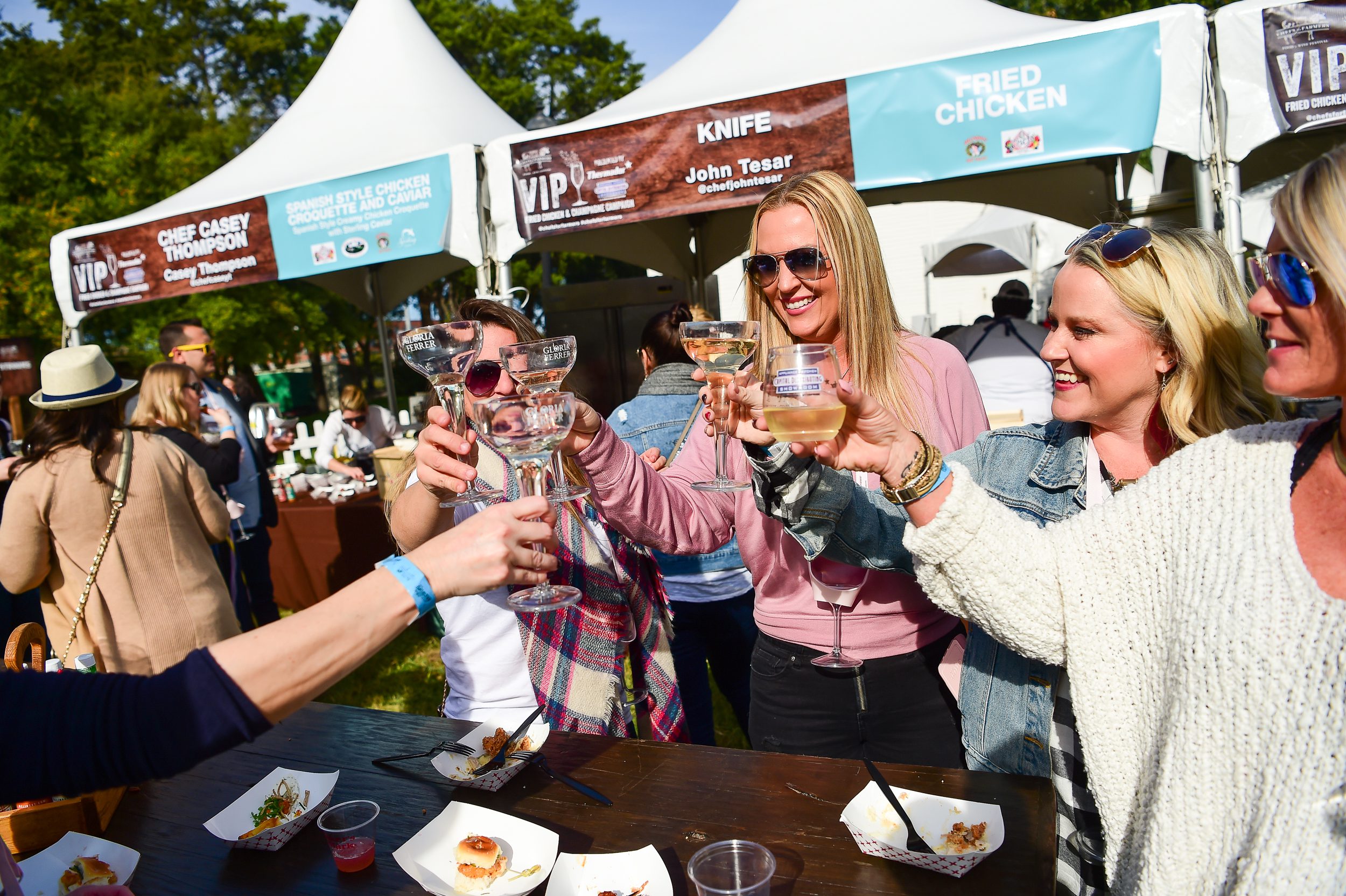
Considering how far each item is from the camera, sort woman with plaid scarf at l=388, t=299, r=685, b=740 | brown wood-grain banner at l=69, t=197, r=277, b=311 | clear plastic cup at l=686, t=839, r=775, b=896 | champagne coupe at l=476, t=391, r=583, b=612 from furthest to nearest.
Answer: brown wood-grain banner at l=69, t=197, r=277, b=311 < woman with plaid scarf at l=388, t=299, r=685, b=740 < champagne coupe at l=476, t=391, r=583, b=612 < clear plastic cup at l=686, t=839, r=775, b=896

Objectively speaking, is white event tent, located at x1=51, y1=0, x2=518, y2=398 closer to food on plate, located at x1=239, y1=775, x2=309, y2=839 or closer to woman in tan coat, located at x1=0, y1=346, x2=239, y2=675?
woman in tan coat, located at x1=0, y1=346, x2=239, y2=675

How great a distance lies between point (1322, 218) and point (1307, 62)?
3256mm

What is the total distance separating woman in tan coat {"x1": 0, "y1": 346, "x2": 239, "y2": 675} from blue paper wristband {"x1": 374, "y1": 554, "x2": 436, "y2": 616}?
259cm

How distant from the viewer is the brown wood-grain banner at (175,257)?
19.6 feet

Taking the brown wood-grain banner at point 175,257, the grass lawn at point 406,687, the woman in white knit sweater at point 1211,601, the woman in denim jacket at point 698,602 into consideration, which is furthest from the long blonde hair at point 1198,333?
the brown wood-grain banner at point 175,257

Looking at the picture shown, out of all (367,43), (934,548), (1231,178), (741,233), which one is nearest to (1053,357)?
(934,548)

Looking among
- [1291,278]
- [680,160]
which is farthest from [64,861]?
[680,160]

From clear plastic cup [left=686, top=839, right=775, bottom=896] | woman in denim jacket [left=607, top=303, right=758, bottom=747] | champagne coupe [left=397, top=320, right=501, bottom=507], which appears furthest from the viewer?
woman in denim jacket [left=607, top=303, right=758, bottom=747]

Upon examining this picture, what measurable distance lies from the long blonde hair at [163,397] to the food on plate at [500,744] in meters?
3.62

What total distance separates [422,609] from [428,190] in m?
4.57

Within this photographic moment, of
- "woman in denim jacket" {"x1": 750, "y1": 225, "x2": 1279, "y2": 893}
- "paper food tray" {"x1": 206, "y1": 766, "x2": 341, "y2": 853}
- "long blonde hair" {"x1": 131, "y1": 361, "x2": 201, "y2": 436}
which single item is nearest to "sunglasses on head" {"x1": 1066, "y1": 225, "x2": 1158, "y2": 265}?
"woman in denim jacket" {"x1": 750, "y1": 225, "x2": 1279, "y2": 893}

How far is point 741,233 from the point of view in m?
8.55

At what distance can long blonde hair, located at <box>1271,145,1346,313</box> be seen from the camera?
3.74 feet

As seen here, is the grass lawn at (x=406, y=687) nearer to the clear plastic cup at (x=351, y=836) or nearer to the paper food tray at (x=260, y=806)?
the paper food tray at (x=260, y=806)
